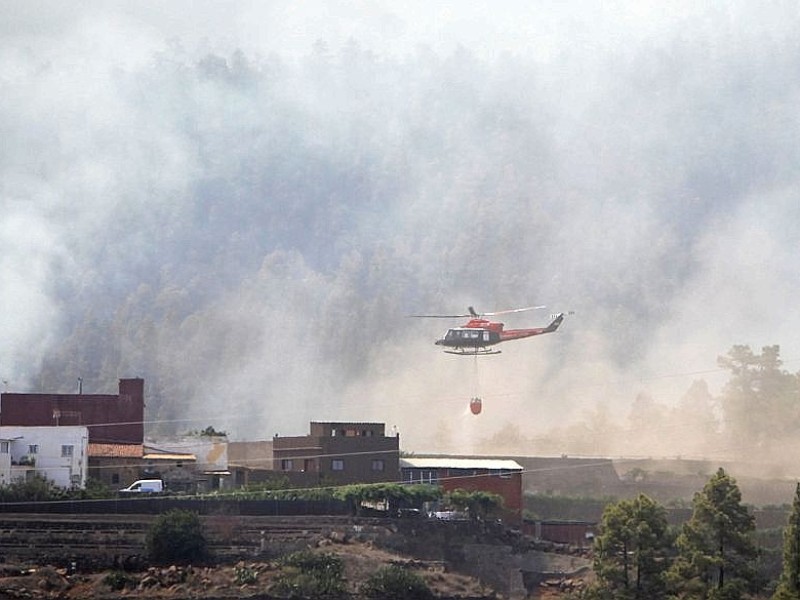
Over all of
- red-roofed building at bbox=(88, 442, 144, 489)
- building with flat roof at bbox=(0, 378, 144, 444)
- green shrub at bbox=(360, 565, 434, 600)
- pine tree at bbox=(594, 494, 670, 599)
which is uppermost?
building with flat roof at bbox=(0, 378, 144, 444)

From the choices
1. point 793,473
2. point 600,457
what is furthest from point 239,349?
point 793,473

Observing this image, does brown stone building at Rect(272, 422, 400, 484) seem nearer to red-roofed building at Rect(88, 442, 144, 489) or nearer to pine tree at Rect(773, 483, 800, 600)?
red-roofed building at Rect(88, 442, 144, 489)

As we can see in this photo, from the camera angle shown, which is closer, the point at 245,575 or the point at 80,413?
the point at 245,575

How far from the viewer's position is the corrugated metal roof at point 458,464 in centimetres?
8762

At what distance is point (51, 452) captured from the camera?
3425 inches

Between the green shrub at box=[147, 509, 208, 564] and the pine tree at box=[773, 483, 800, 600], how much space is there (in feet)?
85.8

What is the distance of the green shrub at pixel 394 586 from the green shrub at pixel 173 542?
25.9 ft

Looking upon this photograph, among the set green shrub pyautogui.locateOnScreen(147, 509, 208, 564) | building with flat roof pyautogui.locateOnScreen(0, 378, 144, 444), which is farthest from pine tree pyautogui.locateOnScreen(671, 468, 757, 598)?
building with flat roof pyautogui.locateOnScreen(0, 378, 144, 444)

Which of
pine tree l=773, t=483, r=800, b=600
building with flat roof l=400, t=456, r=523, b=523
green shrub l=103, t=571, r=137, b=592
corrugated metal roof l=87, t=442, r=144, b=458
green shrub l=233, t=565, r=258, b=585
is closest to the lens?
pine tree l=773, t=483, r=800, b=600

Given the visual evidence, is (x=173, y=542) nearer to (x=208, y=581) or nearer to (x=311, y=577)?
(x=208, y=581)

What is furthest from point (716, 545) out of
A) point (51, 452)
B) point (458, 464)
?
point (51, 452)

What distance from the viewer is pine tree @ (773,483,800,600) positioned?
62.8 metres

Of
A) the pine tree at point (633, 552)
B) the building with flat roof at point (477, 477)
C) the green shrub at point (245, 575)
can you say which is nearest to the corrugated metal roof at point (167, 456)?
the building with flat roof at point (477, 477)

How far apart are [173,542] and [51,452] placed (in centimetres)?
1405
